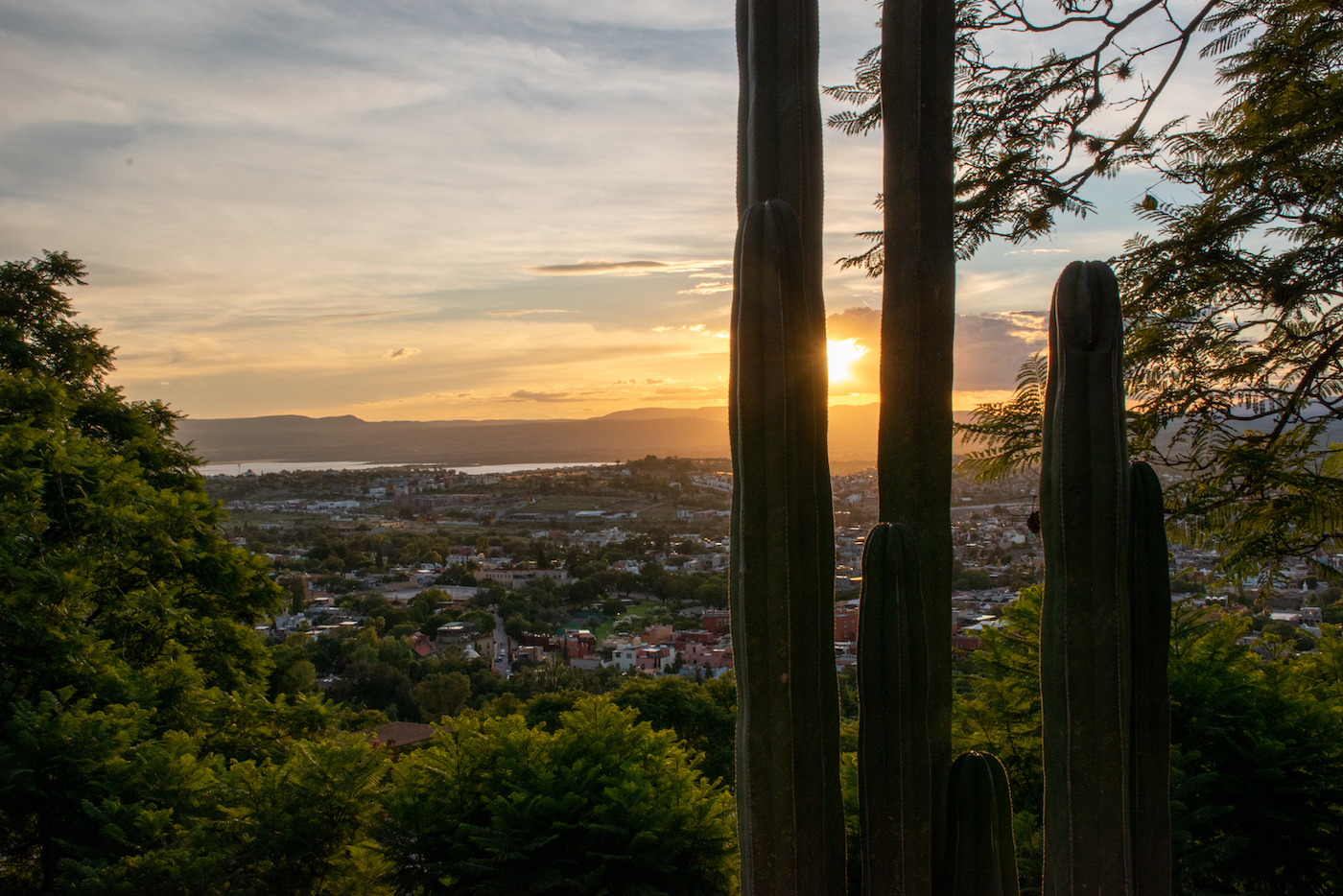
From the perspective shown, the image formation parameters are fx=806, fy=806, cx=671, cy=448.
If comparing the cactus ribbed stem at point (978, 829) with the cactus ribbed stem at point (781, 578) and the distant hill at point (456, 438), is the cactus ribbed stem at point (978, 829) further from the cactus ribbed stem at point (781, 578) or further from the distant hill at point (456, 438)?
the distant hill at point (456, 438)

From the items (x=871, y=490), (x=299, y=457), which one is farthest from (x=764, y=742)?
(x=299, y=457)

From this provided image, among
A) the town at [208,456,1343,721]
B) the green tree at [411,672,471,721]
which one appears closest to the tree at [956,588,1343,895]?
the town at [208,456,1343,721]

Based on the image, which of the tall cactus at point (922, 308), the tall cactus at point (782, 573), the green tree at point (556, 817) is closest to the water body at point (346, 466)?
the green tree at point (556, 817)

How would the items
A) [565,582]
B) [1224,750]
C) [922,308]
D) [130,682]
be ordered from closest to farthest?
[922,308] < [1224,750] < [130,682] < [565,582]

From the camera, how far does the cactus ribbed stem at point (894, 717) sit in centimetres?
241

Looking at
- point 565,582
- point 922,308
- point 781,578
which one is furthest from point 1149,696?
point 565,582

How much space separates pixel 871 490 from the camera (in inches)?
463

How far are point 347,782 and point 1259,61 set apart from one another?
287 inches

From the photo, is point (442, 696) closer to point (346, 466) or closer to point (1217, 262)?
point (1217, 262)

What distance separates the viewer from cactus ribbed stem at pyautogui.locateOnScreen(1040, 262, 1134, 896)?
7.44 ft

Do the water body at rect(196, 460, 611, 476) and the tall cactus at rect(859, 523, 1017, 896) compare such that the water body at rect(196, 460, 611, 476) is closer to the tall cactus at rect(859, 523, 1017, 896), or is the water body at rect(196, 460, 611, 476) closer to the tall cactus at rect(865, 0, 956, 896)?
the tall cactus at rect(865, 0, 956, 896)

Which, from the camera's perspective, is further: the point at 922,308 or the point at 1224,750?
the point at 1224,750

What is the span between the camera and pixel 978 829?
8.11ft

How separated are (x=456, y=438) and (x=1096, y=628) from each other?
9556 cm
